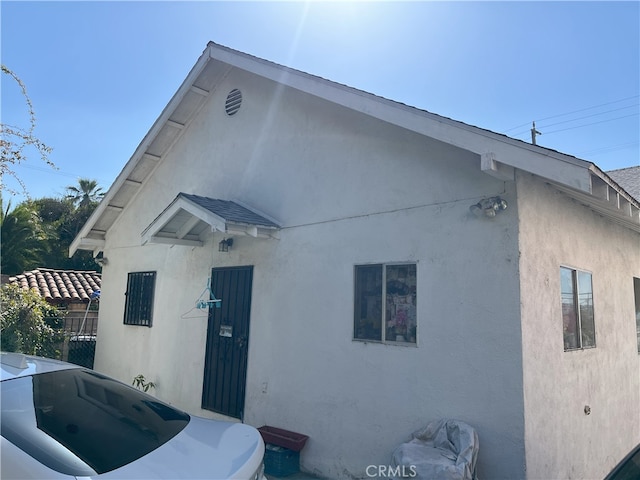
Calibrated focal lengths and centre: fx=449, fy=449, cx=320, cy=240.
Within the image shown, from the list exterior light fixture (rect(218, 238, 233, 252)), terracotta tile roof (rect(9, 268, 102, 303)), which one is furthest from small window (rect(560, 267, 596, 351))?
terracotta tile roof (rect(9, 268, 102, 303))

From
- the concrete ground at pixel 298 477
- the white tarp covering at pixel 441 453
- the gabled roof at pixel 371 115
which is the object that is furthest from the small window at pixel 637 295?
the concrete ground at pixel 298 477

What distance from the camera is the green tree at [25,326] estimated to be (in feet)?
30.6

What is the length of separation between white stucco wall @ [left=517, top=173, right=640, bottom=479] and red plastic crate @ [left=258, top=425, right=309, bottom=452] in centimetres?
266

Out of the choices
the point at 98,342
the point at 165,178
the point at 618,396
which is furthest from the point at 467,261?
the point at 98,342

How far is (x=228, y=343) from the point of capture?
728cm

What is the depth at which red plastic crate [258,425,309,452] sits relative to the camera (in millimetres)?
5590

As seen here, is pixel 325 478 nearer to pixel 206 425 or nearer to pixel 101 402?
pixel 206 425

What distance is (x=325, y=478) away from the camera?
5.53m

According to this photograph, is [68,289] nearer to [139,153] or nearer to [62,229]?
[139,153]

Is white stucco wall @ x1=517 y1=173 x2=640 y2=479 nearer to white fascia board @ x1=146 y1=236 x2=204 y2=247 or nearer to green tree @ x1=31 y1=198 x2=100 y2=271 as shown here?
white fascia board @ x1=146 y1=236 x2=204 y2=247

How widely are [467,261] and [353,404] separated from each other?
222cm

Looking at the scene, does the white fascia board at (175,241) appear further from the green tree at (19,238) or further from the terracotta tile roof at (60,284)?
the green tree at (19,238)

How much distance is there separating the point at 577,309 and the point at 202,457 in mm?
5163

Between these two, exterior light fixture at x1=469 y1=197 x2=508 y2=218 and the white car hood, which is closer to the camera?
the white car hood
